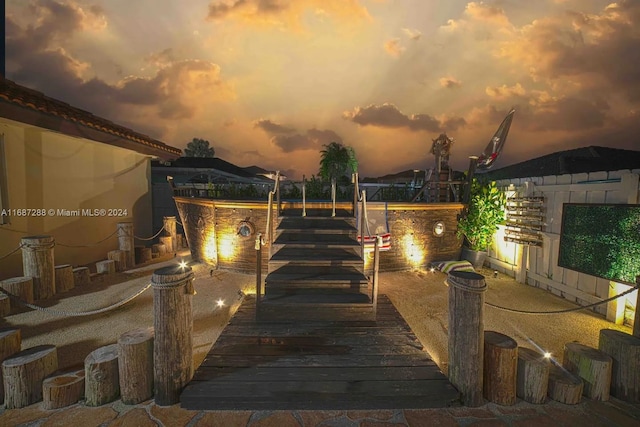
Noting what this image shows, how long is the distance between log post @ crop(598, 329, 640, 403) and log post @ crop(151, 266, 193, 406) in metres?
4.99

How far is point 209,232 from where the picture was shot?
8719 millimetres

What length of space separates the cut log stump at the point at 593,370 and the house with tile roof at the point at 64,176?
10.4 meters

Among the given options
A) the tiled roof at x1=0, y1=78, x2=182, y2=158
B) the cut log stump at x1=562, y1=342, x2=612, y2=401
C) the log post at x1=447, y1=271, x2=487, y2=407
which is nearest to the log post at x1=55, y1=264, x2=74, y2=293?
the tiled roof at x1=0, y1=78, x2=182, y2=158

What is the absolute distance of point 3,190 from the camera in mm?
7188

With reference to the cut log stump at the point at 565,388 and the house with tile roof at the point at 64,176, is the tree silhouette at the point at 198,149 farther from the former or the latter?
the cut log stump at the point at 565,388

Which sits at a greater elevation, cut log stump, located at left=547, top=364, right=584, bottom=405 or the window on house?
the window on house

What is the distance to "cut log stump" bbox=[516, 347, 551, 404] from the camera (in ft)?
10.0

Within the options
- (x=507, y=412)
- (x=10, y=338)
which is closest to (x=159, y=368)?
(x=10, y=338)

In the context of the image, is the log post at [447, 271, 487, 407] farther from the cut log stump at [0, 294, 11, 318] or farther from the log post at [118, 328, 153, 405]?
the cut log stump at [0, 294, 11, 318]

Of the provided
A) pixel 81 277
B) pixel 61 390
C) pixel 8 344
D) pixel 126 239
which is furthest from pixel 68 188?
pixel 61 390

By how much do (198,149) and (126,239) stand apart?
31.5 metres

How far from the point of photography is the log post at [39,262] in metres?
5.96

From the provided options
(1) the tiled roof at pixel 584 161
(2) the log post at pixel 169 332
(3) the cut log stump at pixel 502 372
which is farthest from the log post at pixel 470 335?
(1) the tiled roof at pixel 584 161

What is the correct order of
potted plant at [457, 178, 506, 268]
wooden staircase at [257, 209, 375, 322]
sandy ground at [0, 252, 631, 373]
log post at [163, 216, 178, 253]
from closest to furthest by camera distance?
sandy ground at [0, 252, 631, 373] → wooden staircase at [257, 209, 375, 322] → potted plant at [457, 178, 506, 268] → log post at [163, 216, 178, 253]
